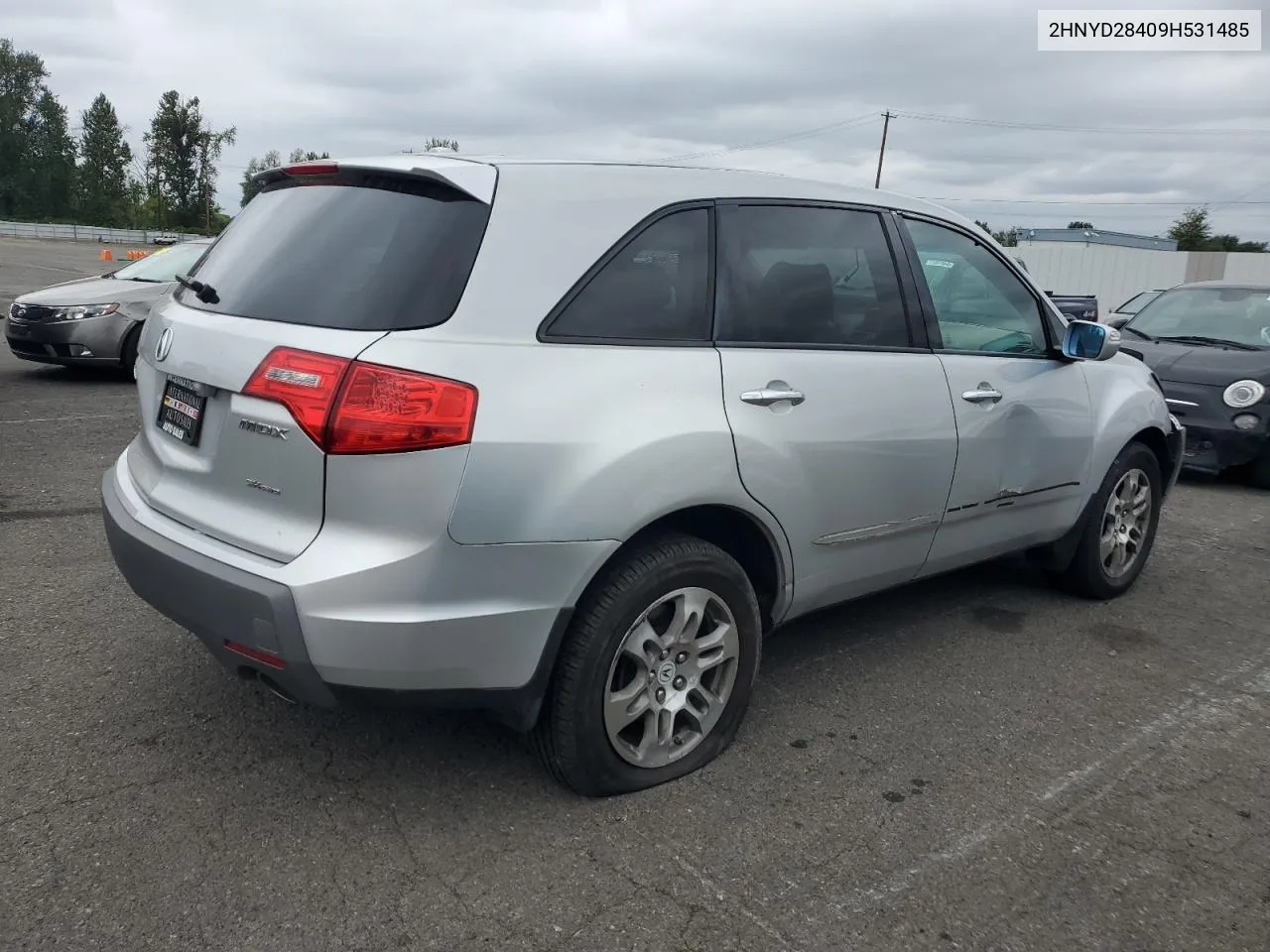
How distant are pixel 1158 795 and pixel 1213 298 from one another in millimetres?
7267

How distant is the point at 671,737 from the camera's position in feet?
10.3

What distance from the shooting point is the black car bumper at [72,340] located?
9703 millimetres

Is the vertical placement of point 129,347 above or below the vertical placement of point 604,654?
above

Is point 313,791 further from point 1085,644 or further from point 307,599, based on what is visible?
point 1085,644

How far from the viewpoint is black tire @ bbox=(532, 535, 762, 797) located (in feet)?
9.24

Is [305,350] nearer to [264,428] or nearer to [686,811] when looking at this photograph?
[264,428]

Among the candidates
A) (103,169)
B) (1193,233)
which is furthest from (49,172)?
(1193,233)

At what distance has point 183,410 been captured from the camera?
2975 mm

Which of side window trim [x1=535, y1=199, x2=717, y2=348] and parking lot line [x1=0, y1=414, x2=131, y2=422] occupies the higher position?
side window trim [x1=535, y1=199, x2=717, y2=348]

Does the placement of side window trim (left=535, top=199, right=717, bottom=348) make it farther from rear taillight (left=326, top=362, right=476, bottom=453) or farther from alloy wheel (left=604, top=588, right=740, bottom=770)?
alloy wheel (left=604, top=588, right=740, bottom=770)

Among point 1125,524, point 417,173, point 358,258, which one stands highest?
point 417,173

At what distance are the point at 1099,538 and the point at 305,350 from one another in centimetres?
373

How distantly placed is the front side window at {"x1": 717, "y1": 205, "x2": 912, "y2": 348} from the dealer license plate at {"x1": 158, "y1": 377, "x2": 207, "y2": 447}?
1.47 metres

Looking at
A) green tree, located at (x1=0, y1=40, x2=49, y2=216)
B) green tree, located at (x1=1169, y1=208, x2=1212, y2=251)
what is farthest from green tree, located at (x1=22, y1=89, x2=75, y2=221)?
green tree, located at (x1=1169, y1=208, x2=1212, y2=251)
